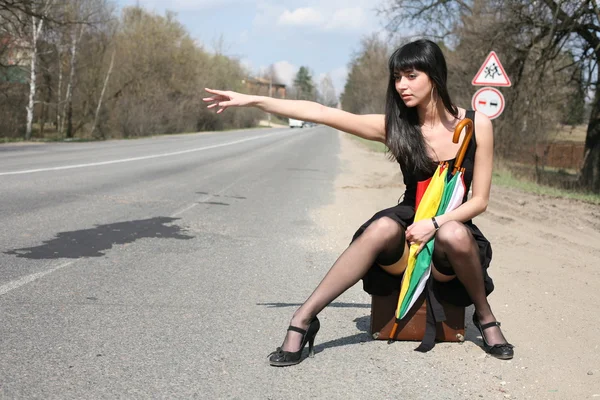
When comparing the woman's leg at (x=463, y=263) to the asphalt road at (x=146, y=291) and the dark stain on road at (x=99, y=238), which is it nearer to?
the asphalt road at (x=146, y=291)

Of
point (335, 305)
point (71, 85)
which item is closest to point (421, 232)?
point (335, 305)

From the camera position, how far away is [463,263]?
3.30m

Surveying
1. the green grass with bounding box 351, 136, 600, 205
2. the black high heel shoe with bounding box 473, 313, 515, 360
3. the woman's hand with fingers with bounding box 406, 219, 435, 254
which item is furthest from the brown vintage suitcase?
the green grass with bounding box 351, 136, 600, 205

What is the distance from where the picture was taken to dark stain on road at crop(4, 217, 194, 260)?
5.60 meters

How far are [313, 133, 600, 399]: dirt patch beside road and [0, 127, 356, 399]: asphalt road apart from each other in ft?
2.10

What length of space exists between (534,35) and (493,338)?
15.5 meters

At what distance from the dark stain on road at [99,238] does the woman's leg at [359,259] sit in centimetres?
295

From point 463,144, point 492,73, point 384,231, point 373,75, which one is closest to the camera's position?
point 384,231

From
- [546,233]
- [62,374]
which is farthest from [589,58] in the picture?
[62,374]

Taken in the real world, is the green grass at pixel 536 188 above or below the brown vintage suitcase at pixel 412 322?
above

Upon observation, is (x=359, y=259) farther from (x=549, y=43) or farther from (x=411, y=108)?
(x=549, y=43)

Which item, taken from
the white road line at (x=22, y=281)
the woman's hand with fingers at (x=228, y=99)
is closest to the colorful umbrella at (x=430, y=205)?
the woman's hand with fingers at (x=228, y=99)

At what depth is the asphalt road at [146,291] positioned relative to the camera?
115 inches

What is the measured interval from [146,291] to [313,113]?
186cm
